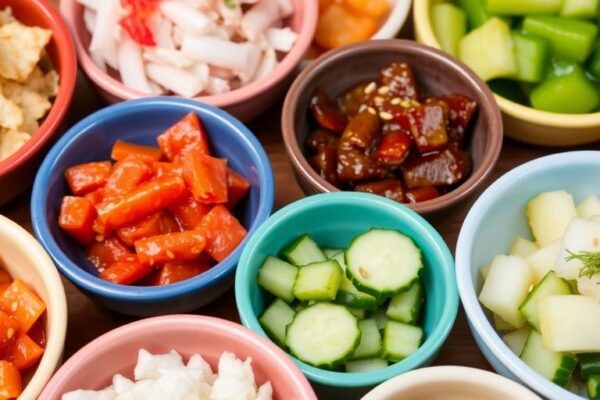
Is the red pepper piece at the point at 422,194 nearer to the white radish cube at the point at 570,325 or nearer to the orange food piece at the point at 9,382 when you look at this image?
the white radish cube at the point at 570,325

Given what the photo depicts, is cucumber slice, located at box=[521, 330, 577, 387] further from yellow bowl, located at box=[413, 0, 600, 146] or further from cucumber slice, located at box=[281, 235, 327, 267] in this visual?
yellow bowl, located at box=[413, 0, 600, 146]

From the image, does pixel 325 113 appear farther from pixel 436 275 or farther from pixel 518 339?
pixel 518 339

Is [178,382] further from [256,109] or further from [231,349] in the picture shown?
[256,109]

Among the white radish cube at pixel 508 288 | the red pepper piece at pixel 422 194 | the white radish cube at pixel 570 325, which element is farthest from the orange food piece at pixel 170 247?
the white radish cube at pixel 570 325

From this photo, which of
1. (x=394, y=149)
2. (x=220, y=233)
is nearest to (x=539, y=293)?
(x=394, y=149)

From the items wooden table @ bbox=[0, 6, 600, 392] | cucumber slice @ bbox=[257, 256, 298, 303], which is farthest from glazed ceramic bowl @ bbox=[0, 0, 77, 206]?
cucumber slice @ bbox=[257, 256, 298, 303]

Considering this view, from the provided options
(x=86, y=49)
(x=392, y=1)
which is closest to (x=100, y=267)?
(x=86, y=49)

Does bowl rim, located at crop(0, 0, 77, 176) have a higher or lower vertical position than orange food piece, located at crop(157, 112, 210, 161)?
higher
